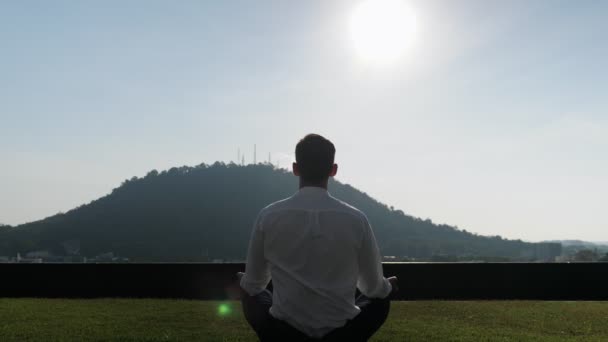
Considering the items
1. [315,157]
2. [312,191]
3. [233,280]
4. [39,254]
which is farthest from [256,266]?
[39,254]

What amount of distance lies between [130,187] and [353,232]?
190 m

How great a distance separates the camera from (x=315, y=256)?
2883 mm

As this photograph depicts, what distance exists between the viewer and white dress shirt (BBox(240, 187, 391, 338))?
2877 millimetres

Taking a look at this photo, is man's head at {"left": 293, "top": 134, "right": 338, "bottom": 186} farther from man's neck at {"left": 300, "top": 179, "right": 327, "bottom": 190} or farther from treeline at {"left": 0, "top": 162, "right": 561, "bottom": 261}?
treeline at {"left": 0, "top": 162, "right": 561, "bottom": 261}

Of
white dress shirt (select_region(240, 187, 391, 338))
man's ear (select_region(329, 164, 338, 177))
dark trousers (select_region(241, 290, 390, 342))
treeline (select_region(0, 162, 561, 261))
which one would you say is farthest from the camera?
treeline (select_region(0, 162, 561, 261))

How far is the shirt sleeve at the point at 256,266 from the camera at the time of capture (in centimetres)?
300

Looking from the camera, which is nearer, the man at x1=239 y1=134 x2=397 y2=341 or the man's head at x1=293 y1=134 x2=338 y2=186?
the man at x1=239 y1=134 x2=397 y2=341

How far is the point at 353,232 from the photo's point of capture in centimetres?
288

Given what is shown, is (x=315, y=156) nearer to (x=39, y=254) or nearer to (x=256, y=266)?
(x=256, y=266)

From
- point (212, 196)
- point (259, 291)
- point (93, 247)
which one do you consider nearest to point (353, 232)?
point (259, 291)

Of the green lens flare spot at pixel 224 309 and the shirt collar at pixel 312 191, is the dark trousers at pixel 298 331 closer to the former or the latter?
the shirt collar at pixel 312 191

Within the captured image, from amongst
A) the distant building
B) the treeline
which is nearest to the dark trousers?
the treeline

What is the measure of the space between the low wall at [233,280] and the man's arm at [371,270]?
24.1ft

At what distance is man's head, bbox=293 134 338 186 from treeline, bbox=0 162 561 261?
6171 inches
